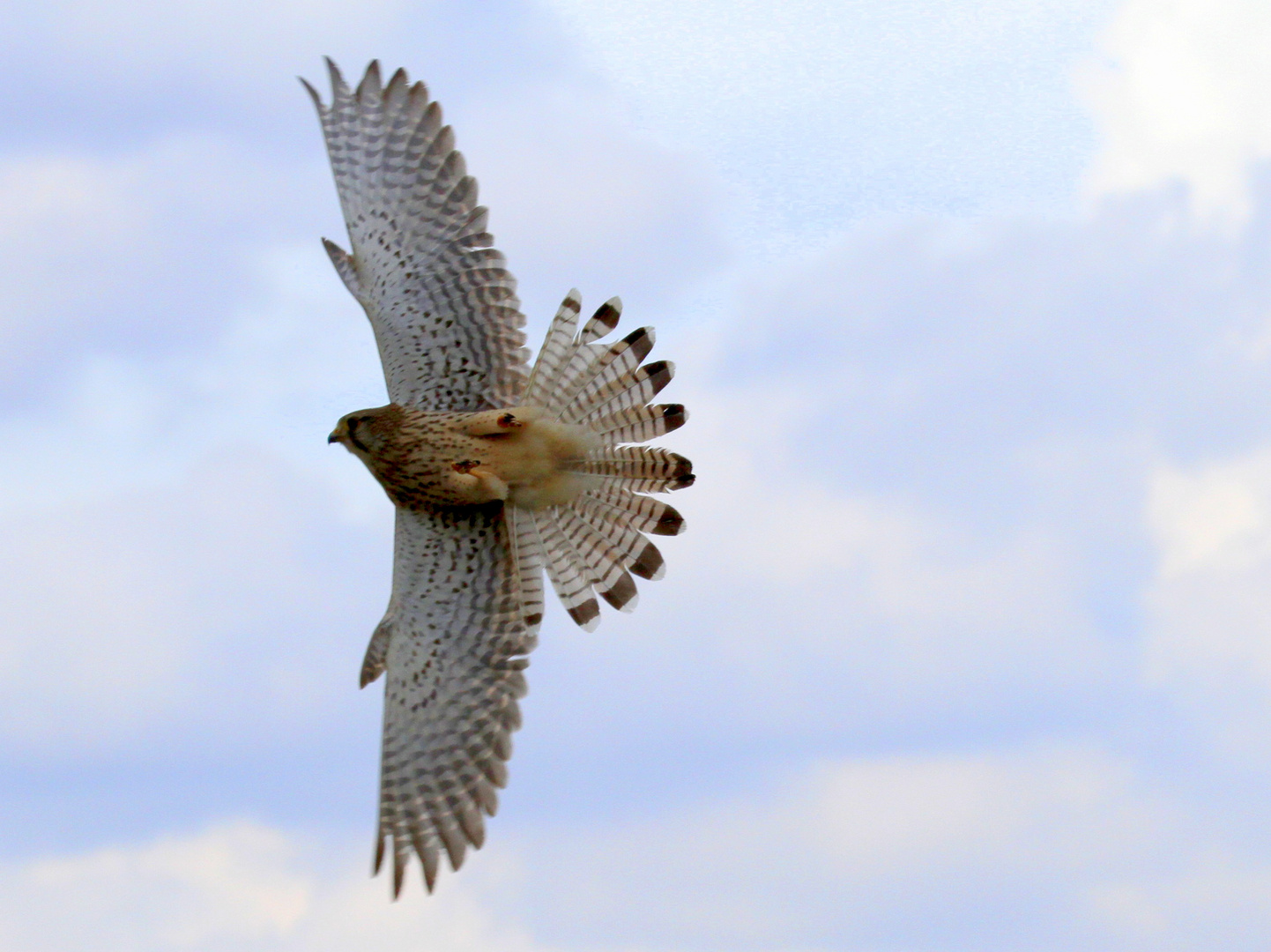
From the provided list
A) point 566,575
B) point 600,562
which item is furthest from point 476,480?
point 600,562

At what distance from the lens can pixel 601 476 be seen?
9.88 metres

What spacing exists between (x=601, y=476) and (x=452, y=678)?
1.51 m

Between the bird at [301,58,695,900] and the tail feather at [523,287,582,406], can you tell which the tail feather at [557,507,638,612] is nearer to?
the bird at [301,58,695,900]

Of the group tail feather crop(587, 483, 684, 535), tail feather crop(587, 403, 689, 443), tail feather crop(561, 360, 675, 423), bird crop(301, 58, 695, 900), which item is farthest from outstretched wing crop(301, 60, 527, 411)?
tail feather crop(587, 483, 684, 535)

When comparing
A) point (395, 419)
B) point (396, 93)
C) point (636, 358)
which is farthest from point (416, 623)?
point (396, 93)

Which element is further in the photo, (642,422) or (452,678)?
(452,678)

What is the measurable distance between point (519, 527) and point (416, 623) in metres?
0.87

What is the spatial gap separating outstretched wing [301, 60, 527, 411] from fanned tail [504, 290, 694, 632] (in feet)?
1.10

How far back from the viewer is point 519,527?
997 cm

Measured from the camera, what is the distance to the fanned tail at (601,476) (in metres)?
9.76

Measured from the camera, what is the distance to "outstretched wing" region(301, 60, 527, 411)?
9.97m

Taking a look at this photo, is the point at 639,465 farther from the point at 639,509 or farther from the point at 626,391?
the point at 626,391

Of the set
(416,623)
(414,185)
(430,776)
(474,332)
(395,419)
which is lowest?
(430,776)

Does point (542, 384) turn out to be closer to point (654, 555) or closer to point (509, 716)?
point (654, 555)
